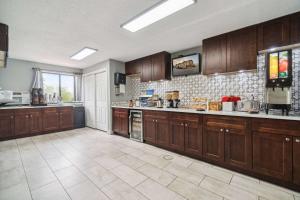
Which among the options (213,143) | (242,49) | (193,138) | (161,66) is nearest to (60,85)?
(161,66)

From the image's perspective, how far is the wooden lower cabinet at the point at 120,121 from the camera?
4.05 metres

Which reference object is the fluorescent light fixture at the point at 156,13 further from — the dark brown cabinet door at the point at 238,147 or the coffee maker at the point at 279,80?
the dark brown cabinet door at the point at 238,147

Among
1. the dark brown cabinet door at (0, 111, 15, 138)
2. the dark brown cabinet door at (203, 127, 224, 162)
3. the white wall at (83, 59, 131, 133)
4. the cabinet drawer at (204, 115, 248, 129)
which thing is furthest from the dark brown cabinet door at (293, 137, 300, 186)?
the dark brown cabinet door at (0, 111, 15, 138)

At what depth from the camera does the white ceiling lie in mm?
1835

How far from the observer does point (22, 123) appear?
4074 millimetres

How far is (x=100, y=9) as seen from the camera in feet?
6.37

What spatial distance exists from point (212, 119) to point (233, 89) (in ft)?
3.14

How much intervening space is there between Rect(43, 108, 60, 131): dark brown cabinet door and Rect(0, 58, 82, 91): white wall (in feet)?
3.80

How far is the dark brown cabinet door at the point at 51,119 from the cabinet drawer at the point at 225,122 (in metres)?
4.95

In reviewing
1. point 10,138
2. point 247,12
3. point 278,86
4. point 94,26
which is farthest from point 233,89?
point 10,138

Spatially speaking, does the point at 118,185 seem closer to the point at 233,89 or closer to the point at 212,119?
the point at 212,119

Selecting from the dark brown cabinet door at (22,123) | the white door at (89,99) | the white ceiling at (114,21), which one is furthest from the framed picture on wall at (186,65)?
the dark brown cabinet door at (22,123)

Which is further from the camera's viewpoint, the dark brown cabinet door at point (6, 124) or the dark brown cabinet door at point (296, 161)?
the dark brown cabinet door at point (6, 124)

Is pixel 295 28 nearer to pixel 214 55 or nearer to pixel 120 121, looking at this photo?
pixel 214 55
